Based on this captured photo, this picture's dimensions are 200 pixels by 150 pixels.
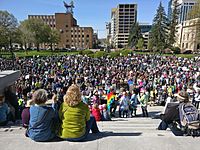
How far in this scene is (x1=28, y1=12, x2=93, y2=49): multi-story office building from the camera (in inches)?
4631

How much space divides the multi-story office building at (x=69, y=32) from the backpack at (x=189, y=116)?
11618cm

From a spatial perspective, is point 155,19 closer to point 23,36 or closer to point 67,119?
point 23,36

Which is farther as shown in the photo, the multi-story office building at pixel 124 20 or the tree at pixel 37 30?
the multi-story office building at pixel 124 20

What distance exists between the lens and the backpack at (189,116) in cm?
375

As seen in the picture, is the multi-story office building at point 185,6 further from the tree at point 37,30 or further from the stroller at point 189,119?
the stroller at point 189,119

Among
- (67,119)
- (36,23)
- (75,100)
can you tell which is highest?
(36,23)

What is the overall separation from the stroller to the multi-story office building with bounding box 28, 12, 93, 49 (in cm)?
11619

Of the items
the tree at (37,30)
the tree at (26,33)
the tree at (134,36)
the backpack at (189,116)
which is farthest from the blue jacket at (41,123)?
the tree at (134,36)

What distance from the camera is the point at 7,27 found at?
51.4 m

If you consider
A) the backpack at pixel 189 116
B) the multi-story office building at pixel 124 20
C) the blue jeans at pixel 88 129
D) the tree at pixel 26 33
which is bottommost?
the blue jeans at pixel 88 129

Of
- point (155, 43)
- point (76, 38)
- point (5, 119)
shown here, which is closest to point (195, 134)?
point (5, 119)

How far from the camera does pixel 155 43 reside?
6450cm

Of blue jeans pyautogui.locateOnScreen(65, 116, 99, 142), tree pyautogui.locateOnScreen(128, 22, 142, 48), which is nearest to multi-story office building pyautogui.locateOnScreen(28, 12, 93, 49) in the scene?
tree pyautogui.locateOnScreen(128, 22, 142, 48)

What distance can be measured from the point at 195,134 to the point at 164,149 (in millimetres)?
962
